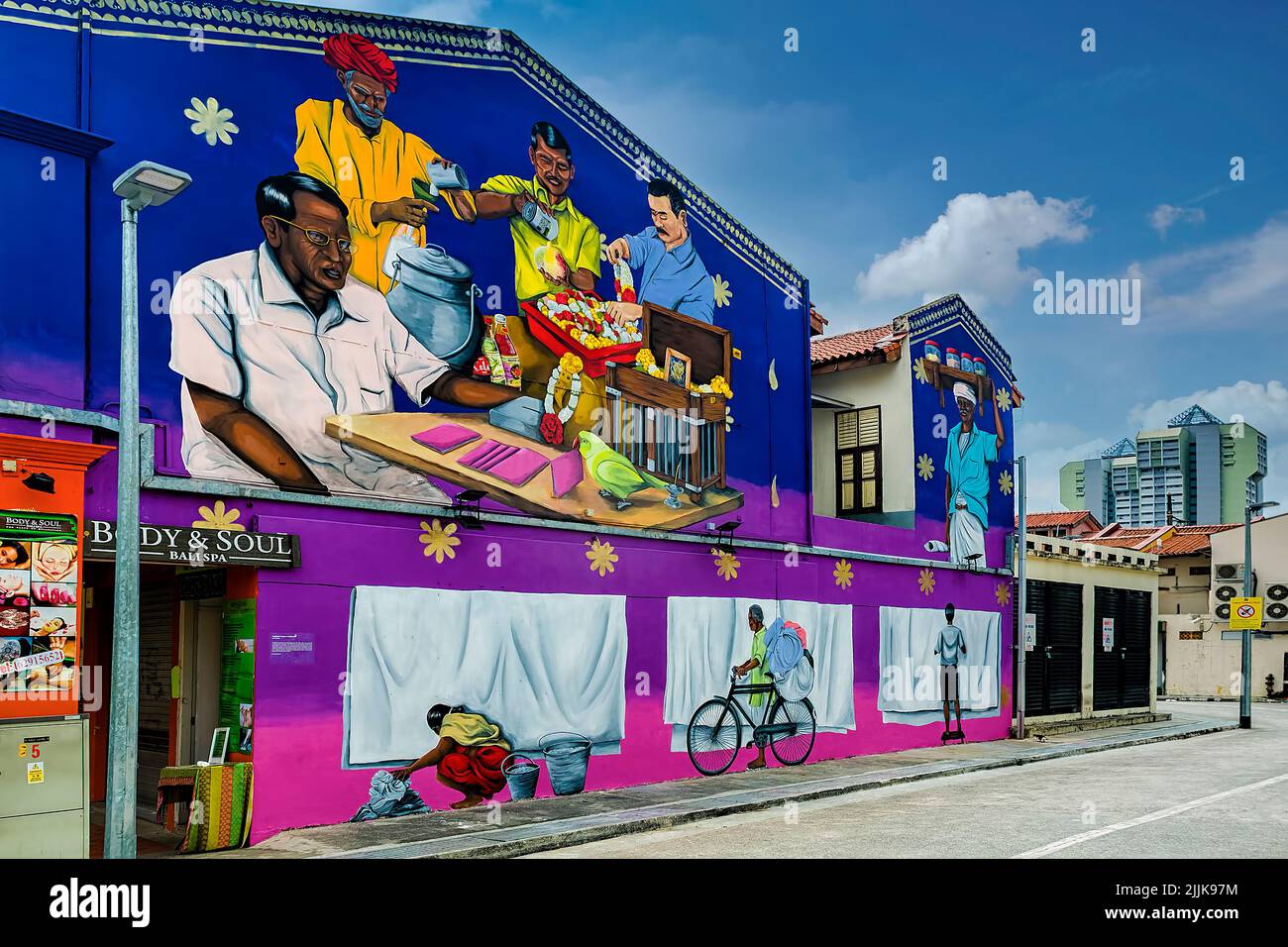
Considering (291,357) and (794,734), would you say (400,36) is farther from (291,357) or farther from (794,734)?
(794,734)

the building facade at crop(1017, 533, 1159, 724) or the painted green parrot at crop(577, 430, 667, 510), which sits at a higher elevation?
the painted green parrot at crop(577, 430, 667, 510)

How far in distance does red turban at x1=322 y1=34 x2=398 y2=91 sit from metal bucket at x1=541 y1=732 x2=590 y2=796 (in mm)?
8655

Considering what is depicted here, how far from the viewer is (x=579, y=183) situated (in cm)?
1612

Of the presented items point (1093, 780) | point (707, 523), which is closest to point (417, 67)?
point (707, 523)

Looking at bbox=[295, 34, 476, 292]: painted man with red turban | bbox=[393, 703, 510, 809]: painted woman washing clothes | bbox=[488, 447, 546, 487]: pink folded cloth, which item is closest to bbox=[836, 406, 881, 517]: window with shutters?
bbox=[488, 447, 546, 487]: pink folded cloth

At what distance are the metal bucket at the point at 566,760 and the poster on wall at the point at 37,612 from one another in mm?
6567

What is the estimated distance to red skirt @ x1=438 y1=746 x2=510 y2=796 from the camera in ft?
44.2

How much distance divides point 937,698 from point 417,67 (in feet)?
52.6

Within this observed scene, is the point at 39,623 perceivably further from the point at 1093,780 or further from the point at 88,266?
the point at 1093,780

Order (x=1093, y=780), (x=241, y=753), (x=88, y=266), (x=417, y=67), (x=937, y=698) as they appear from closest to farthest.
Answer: (x=88, y=266) < (x=241, y=753) < (x=417, y=67) < (x=1093, y=780) < (x=937, y=698)

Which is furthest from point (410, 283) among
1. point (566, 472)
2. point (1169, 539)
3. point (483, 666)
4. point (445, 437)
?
point (1169, 539)

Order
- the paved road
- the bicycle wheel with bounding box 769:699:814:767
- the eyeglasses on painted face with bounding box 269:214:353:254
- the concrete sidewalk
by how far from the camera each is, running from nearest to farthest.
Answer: the paved road < the concrete sidewalk < the eyeglasses on painted face with bounding box 269:214:353:254 < the bicycle wheel with bounding box 769:699:814:767

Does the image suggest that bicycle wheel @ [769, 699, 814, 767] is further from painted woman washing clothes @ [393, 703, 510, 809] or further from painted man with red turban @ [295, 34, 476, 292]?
painted man with red turban @ [295, 34, 476, 292]

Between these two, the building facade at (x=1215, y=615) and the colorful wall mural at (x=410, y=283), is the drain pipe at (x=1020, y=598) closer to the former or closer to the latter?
the colorful wall mural at (x=410, y=283)
